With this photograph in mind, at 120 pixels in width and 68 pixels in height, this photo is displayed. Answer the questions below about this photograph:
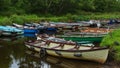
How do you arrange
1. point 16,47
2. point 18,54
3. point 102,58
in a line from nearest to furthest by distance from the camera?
point 102,58
point 18,54
point 16,47

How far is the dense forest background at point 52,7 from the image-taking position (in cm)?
5823

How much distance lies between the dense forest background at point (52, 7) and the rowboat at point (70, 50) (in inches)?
1105

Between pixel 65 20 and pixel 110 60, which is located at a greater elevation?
pixel 110 60

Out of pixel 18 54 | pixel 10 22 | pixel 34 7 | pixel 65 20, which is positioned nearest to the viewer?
pixel 18 54

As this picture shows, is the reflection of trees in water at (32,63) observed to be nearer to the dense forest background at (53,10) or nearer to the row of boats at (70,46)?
the row of boats at (70,46)

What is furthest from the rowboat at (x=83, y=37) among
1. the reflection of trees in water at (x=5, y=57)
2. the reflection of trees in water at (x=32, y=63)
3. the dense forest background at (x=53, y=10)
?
the dense forest background at (x=53, y=10)

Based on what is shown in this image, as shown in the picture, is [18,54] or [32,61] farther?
[18,54]

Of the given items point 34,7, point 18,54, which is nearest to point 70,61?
point 18,54

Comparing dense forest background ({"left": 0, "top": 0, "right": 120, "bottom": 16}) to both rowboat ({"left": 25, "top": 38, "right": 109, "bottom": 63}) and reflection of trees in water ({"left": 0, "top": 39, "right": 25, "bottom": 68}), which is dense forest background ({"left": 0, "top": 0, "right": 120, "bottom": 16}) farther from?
rowboat ({"left": 25, "top": 38, "right": 109, "bottom": 63})

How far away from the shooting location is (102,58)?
23406mm

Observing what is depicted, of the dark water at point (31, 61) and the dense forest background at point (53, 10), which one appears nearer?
→ the dark water at point (31, 61)

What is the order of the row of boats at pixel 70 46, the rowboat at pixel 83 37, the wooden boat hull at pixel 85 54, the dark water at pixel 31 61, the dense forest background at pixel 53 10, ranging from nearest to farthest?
1. the wooden boat hull at pixel 85 54
2. the row of boats at pixel 70 46
3. the dark water at pixel 31 61
4. the rowboat at pixel 83 37
5. the dense forest background at pixel 53 10

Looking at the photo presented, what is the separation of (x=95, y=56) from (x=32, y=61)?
5574mm

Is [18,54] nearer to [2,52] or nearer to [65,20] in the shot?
[2,52]
